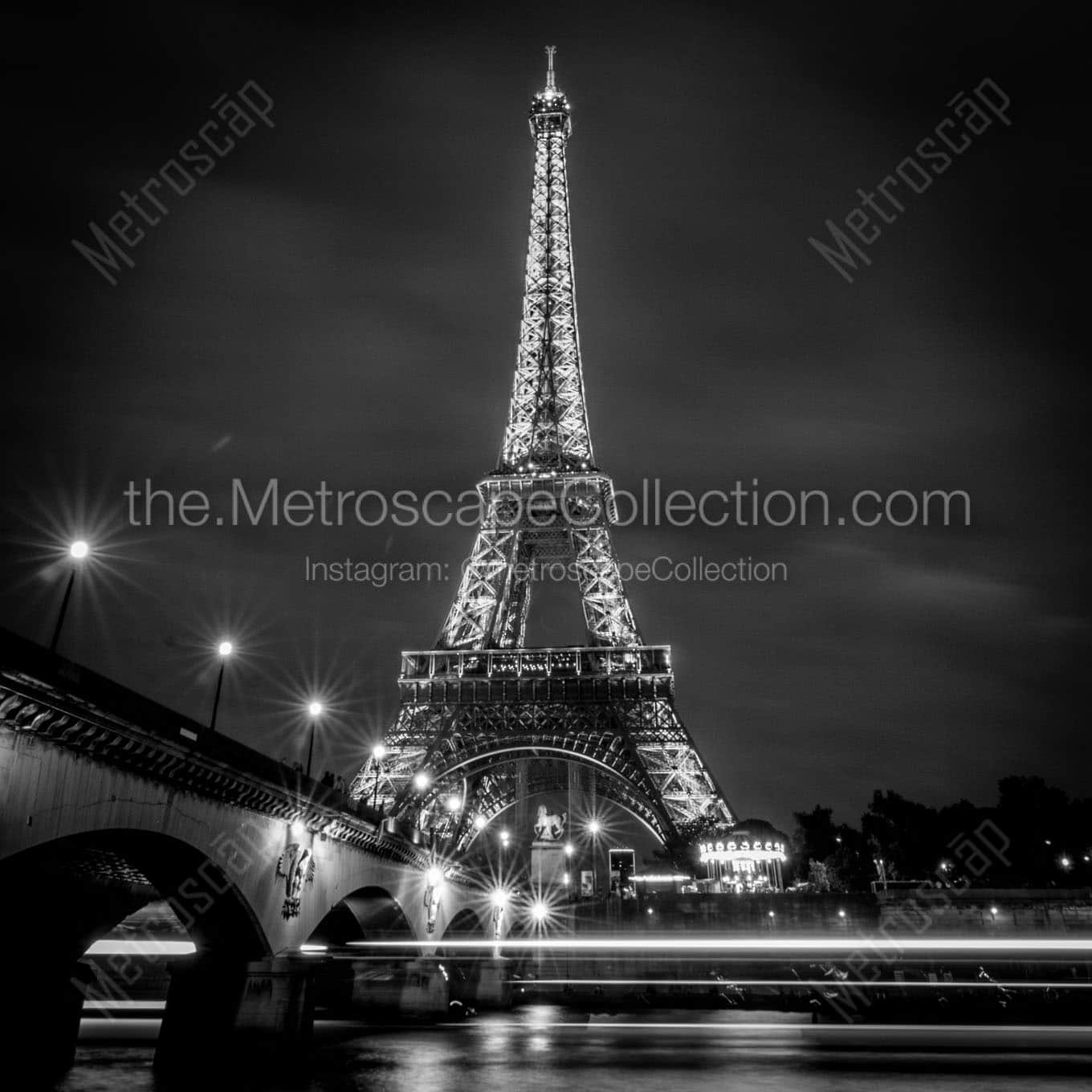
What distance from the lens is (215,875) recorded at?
969 inches

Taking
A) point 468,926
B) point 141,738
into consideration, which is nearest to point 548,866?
point 468,926

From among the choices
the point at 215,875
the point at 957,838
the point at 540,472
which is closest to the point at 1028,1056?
the point at 215,875

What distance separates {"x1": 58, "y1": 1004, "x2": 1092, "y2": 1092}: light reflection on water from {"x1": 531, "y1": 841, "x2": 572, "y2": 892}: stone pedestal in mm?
52713

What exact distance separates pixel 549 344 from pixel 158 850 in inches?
3022

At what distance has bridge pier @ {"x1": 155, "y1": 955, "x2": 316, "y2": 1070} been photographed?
25672 millimetres

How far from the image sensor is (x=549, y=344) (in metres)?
93.1

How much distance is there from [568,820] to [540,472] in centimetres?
5310

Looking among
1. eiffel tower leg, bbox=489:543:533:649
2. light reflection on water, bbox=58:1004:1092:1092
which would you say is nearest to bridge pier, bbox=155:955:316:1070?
light reflection on water, bbox=58:1004:1092:1092

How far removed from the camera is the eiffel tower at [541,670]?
217ft

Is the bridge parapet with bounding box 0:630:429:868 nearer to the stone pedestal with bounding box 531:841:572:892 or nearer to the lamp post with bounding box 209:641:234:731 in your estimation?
the lamp post with bounding box 209:641:234:731

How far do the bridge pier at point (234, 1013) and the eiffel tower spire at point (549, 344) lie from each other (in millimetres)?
61951

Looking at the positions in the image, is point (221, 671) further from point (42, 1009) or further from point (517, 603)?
point (517, 603)

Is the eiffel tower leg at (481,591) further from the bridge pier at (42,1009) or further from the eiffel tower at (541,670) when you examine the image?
the bridge pier at (42,1009)

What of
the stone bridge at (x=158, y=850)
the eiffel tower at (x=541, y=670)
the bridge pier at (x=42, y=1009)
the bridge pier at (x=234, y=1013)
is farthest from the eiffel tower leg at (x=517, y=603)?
the bridge pier at (x=234, y=1013)
